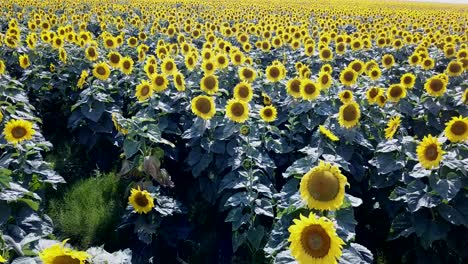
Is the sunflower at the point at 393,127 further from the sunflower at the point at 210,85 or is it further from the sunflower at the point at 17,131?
the sunflower at the point at 17,131

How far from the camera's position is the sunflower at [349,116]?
4.48 m

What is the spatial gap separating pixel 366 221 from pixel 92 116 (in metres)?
3.31

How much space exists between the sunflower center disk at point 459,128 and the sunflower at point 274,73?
2.62 meters

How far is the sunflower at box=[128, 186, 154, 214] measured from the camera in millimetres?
3881

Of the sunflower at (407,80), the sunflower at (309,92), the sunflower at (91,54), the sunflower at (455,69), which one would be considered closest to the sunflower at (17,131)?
the sunflower at (309,92)

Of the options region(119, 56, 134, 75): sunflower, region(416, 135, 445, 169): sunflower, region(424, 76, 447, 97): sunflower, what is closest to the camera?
region(416, 135, 445, 169): sunflower

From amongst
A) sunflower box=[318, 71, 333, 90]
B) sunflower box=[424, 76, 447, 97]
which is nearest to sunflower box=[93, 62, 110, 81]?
sunflower box=[318, 71, 333, 90]

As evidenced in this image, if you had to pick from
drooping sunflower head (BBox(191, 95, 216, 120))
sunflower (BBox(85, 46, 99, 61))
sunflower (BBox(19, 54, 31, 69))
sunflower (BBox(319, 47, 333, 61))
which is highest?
drooping sunflower head (BBox(191, 95, 216, 120))

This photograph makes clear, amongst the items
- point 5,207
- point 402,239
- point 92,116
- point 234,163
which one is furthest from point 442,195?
point 92,116

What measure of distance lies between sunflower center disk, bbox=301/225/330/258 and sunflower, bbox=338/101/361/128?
2.49m

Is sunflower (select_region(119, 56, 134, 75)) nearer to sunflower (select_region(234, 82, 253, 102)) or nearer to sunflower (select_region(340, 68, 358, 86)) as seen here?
sunflower (select_region(234, 82, 253, 102))

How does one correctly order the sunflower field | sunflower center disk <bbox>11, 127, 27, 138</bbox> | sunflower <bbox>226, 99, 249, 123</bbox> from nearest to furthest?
1. the sunflower field
2. sunflower center disk <bbox>11, 127, 27, 138</bbox>
3. sunflower <bbox>226, 99, 249, 123</bbox>

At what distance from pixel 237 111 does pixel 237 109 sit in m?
0.02

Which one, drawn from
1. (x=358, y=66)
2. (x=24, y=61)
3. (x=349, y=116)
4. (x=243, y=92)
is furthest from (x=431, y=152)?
(x=24, y=61)
